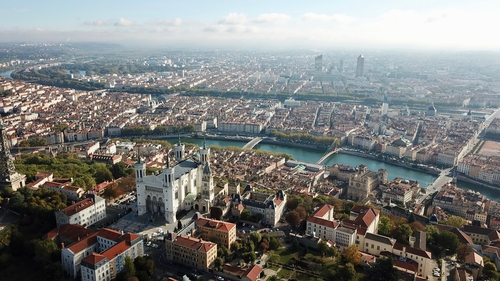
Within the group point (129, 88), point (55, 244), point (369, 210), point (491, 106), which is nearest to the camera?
point (55, 244)

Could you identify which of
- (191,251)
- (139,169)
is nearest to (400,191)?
(191,251)

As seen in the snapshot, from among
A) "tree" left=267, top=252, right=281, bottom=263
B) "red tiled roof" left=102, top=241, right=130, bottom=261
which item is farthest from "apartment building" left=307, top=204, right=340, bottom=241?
"red tiled roof" left=102, top=241, right=130, bottom=261

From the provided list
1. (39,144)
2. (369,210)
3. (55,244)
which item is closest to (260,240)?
(369,210)

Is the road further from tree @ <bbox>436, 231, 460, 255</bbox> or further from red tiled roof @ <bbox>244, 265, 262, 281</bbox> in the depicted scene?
red tiled roof @ <bbox>244, 265, 262, 281</bbox>

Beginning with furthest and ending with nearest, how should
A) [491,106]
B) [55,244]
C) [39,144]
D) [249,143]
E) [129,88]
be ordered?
[129,88] < [491,106] < [249,143] < [39,144] < [55,244]

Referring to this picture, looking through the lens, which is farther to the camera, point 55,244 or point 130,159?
point 130,159

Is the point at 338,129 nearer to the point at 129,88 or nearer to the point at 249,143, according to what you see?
the point at 249,143

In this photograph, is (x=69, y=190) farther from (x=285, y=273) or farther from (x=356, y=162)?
(x=356, y=162)

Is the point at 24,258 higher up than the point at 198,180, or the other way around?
the point at 198,180
